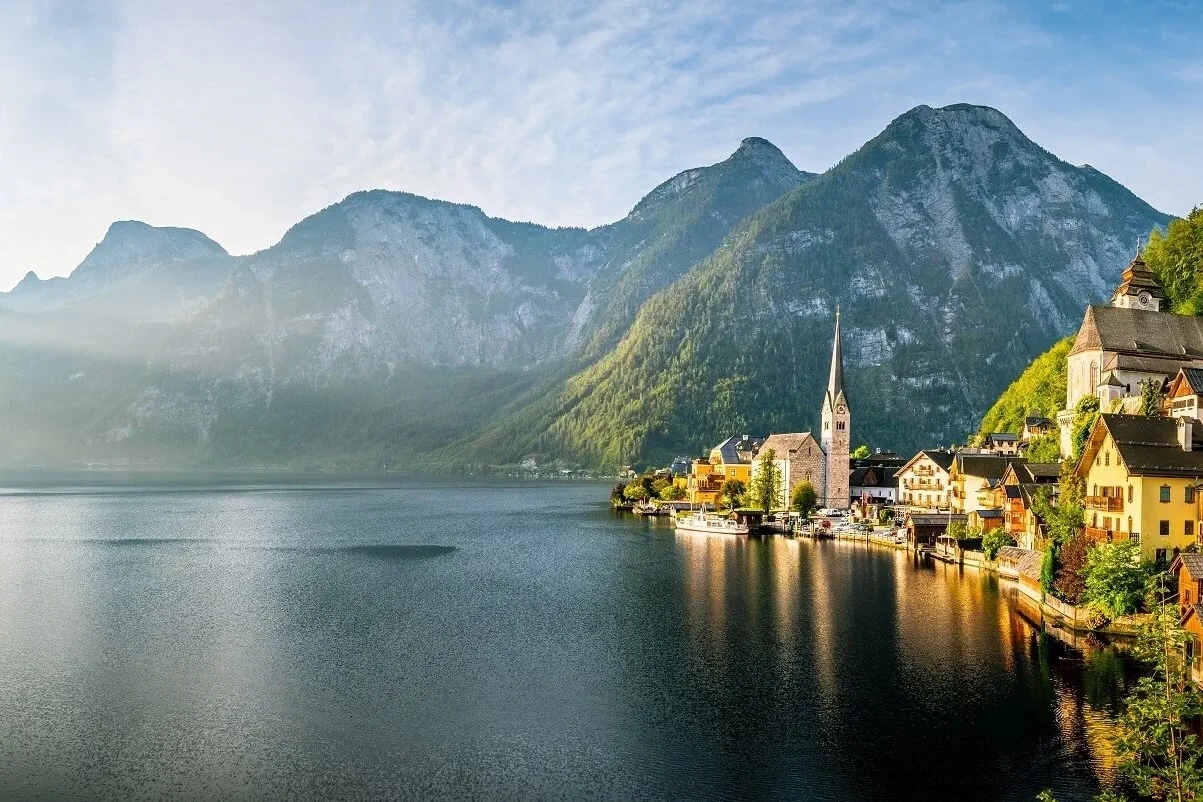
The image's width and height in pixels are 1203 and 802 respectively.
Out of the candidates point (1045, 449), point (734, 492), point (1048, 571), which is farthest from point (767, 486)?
point (1048, 571)

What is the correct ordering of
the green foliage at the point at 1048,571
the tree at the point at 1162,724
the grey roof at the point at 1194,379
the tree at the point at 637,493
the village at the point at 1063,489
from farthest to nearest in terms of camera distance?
the tree at the point at 637,493, the grey roof at the point at 1194,379, the green foliage at the point at 1048,571, the village at the point at 1063,489, the tree at the point at 1162,724

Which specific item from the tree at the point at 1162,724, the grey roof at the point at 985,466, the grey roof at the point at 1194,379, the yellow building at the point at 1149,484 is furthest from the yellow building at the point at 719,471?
the tree at the point at 1162,724

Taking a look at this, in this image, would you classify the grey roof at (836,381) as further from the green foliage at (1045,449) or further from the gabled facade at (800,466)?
the green foliage at (1045,449)

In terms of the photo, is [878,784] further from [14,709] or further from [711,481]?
[711,481]

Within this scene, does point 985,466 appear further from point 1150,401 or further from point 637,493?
point 637,493

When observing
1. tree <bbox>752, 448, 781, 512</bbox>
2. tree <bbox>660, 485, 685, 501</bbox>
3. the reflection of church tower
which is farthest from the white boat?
tree <bbox>660, 485, 685, 501</bbox>

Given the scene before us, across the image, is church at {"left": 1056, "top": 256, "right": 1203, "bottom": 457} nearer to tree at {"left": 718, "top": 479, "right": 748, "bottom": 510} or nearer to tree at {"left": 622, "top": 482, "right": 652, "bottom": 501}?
tree at {"left": 718, "top": 479, "right": 748, "bottom": 510}

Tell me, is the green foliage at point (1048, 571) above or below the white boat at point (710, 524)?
above
